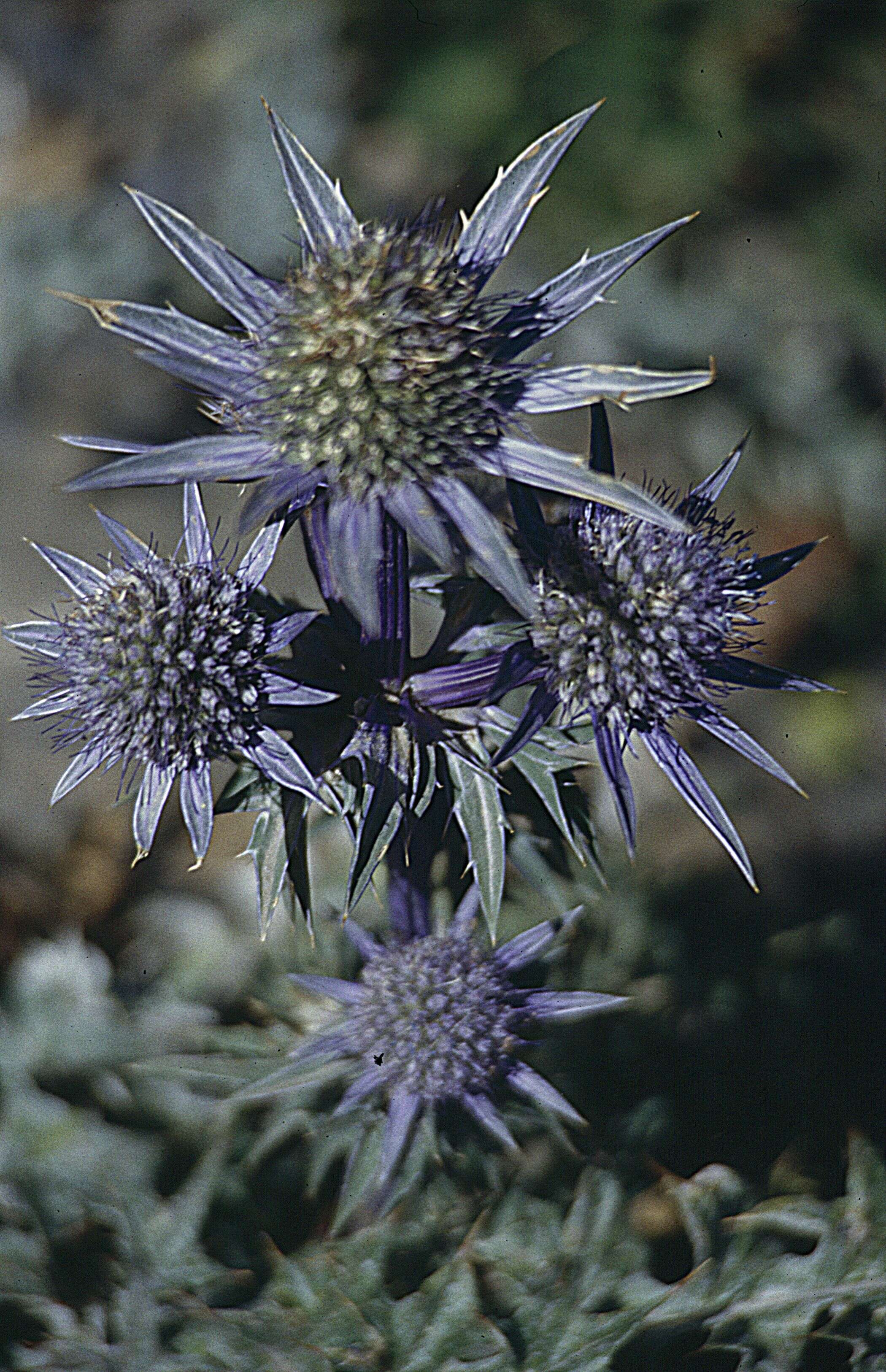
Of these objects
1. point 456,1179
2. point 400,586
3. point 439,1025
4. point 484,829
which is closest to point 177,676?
point 400,586

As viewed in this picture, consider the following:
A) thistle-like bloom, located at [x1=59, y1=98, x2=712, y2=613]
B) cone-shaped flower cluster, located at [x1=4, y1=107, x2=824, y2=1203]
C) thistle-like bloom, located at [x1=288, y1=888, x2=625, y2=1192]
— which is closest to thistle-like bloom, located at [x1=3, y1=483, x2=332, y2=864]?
cone-shaped flower cluster, located at [x1=4, y1=107, x2=824, y2=1203]

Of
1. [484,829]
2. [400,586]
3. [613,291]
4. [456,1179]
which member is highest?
[613,291]

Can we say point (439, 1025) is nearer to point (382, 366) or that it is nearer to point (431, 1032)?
point (431, 1032)

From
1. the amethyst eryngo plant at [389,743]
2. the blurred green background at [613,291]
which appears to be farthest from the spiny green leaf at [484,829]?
the blurred green background at [613,291]

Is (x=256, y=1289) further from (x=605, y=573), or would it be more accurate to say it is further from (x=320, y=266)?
(x=320, y=266)

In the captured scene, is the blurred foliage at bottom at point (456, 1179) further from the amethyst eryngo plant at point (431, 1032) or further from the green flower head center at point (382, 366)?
the green flower head center at point (382, 366)

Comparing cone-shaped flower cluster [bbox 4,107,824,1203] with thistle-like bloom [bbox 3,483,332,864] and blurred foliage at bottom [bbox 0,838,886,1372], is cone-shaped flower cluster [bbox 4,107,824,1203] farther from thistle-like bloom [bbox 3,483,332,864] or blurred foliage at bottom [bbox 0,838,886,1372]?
blurred foliage at bottom [bbox 0,838,886,1372]

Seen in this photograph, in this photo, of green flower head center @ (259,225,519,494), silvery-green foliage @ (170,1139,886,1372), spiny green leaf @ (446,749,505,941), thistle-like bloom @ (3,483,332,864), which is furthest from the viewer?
silvery-green foliage @ (170,1139,886,1372)
